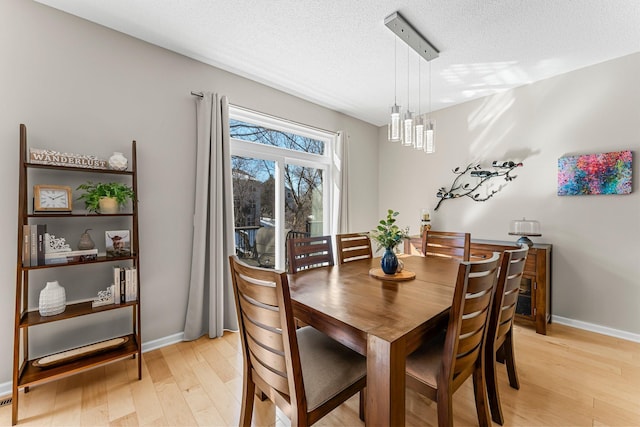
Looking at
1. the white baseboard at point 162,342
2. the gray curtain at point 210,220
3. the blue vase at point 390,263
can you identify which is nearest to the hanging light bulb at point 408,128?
A: the blue vase at point 390,263

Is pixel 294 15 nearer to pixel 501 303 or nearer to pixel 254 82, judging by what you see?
pixel 254 82

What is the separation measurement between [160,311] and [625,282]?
4.17 metres

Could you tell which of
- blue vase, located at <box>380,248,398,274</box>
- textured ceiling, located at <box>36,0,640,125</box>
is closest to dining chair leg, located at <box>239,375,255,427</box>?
blue vase, located at <box>380,248,398,274</box>

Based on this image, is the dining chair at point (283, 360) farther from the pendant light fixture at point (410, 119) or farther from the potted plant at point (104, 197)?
the pendant light fixture at point (410, 119)

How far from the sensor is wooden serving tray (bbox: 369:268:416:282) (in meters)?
1.77

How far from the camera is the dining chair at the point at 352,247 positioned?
2.41 m

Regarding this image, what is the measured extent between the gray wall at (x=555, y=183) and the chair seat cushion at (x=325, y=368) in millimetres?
2737

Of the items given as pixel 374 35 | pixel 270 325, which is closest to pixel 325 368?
pixel 270 325

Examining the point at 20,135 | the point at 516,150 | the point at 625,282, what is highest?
the point at 516,150

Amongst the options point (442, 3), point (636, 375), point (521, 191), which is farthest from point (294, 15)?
point (636, 375)

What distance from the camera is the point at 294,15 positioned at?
75.9 inches

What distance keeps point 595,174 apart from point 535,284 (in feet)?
3.87

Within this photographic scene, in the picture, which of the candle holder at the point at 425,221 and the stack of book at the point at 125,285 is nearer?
the stack of book at the point at 125,285

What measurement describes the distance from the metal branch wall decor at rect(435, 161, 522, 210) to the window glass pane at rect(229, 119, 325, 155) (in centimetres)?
179
